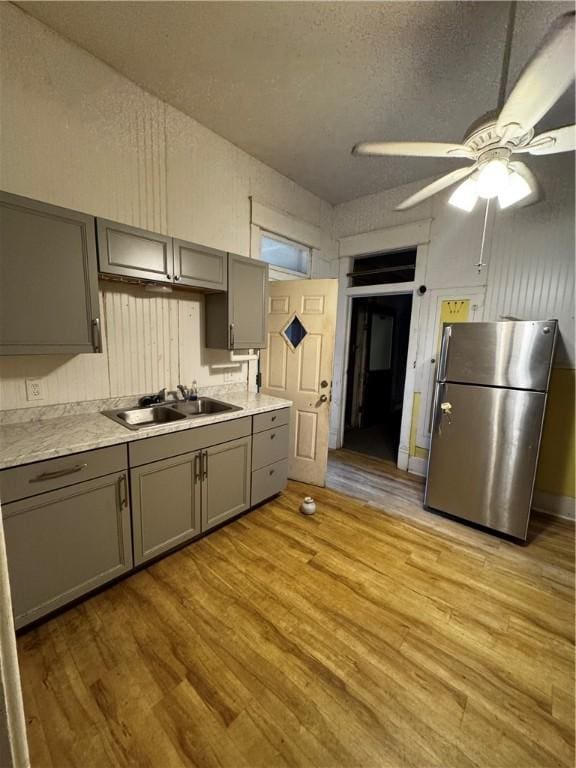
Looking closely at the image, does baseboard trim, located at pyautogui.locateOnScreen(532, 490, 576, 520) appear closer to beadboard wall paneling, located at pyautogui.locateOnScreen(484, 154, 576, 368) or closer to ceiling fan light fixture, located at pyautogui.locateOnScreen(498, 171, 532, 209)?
beadboard wall paneling, located at pyautogui.locateOnScreen(484, 154, 576, 368)

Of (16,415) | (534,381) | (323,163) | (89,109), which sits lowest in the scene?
(16,415)

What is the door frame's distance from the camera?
3.34 m

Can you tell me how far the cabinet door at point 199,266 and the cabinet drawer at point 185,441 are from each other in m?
1.05

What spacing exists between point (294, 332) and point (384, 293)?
4.19ft

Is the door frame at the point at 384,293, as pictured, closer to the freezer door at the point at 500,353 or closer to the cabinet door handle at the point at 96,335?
the freezer door at the point at 500,353

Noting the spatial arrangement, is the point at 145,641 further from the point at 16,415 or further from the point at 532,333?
the point at 532,333

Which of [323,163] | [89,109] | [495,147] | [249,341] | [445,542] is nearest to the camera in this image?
[495,147]

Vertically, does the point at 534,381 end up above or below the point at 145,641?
above

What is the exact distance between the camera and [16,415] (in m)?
1.81

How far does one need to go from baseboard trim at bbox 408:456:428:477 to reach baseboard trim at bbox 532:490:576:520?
97 centimetres

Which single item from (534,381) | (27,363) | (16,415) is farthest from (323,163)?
(16,415)

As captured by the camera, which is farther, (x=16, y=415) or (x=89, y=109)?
(x=89, y=109)

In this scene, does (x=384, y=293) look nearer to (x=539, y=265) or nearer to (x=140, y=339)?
(x=539, y=265)

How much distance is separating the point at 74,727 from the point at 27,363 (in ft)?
5.70
